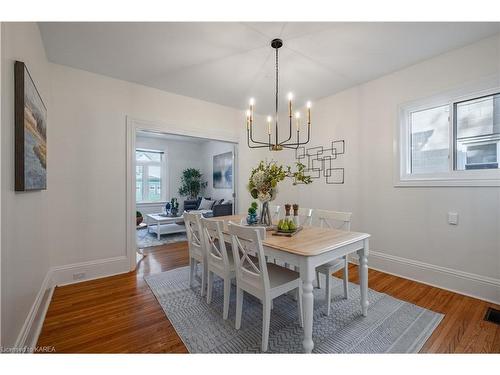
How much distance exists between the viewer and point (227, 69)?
8.57 feet

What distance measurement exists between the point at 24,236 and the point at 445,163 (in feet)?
13.0

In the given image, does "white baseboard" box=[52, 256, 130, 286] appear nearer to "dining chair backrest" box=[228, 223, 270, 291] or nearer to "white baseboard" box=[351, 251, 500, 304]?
"dining chair backrest" box=[228, 223, 270, 291]

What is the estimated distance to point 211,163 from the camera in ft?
22.5

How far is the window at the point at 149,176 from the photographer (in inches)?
258

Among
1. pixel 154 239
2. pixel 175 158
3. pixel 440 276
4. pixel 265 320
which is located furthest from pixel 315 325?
pixel 175 158

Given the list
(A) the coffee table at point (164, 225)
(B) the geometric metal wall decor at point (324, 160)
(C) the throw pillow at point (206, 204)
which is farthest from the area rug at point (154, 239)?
(B) the geometric metal wall decor at point (324, 160)

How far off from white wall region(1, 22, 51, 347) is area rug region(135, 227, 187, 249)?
225cm

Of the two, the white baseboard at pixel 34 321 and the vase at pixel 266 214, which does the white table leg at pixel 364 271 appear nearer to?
the vase at pixel 266 214

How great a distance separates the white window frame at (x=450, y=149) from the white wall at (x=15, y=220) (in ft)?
11.7

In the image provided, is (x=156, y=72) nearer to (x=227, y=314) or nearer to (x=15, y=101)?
(x=15, y=101)

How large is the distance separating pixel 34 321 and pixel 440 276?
12.5ft

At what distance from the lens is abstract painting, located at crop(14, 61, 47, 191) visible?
1.37 metres

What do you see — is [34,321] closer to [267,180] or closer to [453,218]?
[267,180]

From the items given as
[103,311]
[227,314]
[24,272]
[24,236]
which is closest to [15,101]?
[24,236]
